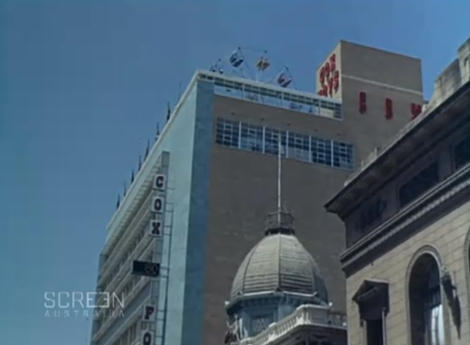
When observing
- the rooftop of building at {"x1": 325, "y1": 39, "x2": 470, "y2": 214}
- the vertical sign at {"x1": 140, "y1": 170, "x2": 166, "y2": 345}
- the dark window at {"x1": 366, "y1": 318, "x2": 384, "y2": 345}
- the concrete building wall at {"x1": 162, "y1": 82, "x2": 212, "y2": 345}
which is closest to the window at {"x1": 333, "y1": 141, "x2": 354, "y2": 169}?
the concrete building wall at {"x1": 162, "y1": 82, "x2": 212, "y2": 345}

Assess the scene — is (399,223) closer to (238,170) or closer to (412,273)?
(412,273)

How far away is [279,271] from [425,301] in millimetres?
27066

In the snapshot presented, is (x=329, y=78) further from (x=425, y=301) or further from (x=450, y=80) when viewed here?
(x=425, y=301)

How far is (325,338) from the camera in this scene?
42.9 m

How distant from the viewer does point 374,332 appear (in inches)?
1270

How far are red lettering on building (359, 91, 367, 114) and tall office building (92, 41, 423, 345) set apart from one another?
0.09m

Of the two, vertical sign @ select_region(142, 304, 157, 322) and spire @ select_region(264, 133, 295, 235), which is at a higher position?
→ spire @ select_region(264, 133, 295, 235)

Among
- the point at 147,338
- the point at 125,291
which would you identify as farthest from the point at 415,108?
the point at 125,291

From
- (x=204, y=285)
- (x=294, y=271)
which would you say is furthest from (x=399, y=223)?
(x=204, y=285)

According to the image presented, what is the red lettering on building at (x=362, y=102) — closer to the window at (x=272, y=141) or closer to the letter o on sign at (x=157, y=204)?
the window at (x=272, y=141)

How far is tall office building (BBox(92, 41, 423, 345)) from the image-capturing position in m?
64.9

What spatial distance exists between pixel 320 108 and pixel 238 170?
37.7 feet

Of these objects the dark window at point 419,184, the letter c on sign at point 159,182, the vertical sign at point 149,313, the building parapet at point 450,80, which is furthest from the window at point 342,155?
the building parapet at point 450,80

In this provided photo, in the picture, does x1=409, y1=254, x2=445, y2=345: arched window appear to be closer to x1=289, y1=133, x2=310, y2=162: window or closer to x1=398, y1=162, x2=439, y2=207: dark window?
x1=398, y1=162, x2=439, y2=207: dark window
